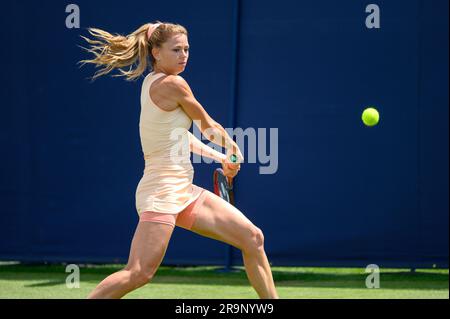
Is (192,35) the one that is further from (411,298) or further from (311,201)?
(411,298)

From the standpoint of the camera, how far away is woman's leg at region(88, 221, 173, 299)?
4.01 meters

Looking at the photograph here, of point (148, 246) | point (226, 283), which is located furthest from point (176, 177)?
point (226, 283)

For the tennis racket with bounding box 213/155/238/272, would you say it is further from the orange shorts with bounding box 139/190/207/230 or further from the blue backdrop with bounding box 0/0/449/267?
the blue backdrop with bounding box 0/0/449/267

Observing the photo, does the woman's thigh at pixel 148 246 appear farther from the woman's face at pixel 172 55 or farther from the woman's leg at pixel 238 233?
the woman's face at pixel 172 55

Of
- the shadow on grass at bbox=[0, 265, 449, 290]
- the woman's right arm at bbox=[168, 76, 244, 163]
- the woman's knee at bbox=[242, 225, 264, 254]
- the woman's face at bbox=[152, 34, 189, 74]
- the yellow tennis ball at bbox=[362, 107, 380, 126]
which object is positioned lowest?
the shadow on grass at bbox=[0, 265, 449, 290]

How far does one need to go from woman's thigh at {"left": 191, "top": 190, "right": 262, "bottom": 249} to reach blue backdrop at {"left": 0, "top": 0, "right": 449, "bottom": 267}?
10.9 feet

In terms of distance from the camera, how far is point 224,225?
4.19 m

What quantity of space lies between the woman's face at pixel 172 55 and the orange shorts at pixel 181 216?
63 centimetres

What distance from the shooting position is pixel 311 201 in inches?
296

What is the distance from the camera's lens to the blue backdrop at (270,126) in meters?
7.47

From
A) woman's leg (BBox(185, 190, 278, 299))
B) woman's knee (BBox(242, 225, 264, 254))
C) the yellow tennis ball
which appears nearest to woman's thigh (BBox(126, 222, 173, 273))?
woman's leg (BBox(185, 190, 278, 299))

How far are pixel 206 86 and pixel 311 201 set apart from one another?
4.44ft

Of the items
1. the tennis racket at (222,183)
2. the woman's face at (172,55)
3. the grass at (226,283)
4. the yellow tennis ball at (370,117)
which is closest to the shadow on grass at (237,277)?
the grass at (226,283)

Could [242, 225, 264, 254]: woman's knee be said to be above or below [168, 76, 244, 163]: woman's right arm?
below
